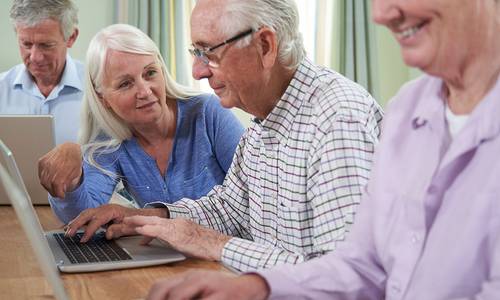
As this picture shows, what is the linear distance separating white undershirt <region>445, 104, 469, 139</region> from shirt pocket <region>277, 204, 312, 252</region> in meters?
0.67

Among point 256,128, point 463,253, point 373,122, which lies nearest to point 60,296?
point 463,253

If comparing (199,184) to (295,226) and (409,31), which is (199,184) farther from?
(409,31)

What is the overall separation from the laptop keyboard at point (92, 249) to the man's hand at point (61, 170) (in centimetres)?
29

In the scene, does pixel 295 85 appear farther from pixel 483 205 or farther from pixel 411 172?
pixel 483 205

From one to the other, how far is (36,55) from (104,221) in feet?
4.90

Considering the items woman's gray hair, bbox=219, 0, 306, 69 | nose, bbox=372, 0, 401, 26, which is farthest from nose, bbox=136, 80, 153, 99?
nose, bbox=372, 0, 401, 26

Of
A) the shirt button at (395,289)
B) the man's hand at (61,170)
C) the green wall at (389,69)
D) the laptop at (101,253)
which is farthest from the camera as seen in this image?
the green wall at (389,69)

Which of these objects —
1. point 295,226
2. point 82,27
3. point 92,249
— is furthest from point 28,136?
point 82,27

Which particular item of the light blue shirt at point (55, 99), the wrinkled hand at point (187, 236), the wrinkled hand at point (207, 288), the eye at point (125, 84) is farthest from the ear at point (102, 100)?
the wrinkled hand at point (207, 288)

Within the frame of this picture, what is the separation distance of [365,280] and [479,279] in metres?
0.23

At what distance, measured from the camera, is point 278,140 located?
6.05ft

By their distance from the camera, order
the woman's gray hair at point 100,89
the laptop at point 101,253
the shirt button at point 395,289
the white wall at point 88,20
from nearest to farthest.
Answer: the shirt button at point 395,289
the laptop at point 101,253
the woman's gray hair at point 100,89
the white wall at point 88,20

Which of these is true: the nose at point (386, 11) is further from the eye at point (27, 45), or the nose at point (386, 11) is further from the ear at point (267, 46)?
the eye at point (27, 45)

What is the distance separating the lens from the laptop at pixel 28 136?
2.53 metres
